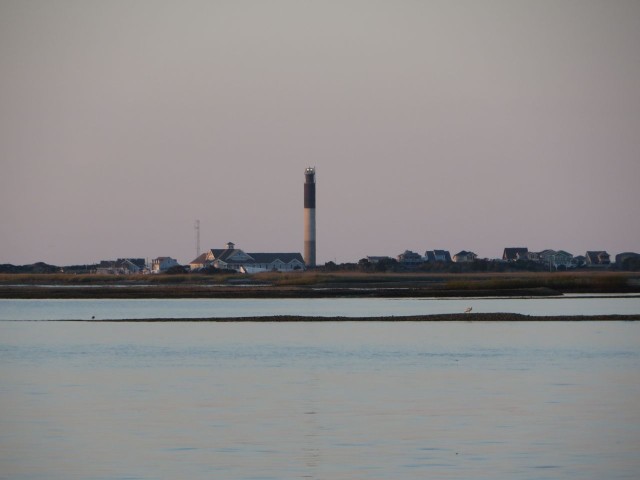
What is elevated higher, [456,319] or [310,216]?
[310,216]

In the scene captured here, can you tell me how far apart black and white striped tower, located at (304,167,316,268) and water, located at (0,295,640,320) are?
40.9m

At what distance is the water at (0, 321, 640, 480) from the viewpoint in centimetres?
1980

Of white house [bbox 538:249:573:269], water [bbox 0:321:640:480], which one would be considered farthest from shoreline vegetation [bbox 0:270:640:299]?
white house [bbox 538:249:573:269]

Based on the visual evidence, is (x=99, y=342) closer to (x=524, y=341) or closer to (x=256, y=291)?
(x=524, y=341)

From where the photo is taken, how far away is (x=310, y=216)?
451 feet

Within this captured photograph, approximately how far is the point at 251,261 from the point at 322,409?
138 meters

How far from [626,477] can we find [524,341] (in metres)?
30.0

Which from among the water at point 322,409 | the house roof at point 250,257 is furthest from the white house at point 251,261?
the water at point 322,409

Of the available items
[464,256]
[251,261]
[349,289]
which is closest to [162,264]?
[251,261]

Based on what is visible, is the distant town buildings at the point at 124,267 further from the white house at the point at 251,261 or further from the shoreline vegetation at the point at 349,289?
the shoreline vegetation at the point at 349,289

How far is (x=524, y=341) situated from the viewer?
48188 mm

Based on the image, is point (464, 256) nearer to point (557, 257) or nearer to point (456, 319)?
point (557, 257)

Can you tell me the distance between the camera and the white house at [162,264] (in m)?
181

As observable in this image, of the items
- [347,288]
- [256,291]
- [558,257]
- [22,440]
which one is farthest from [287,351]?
[558,257]
